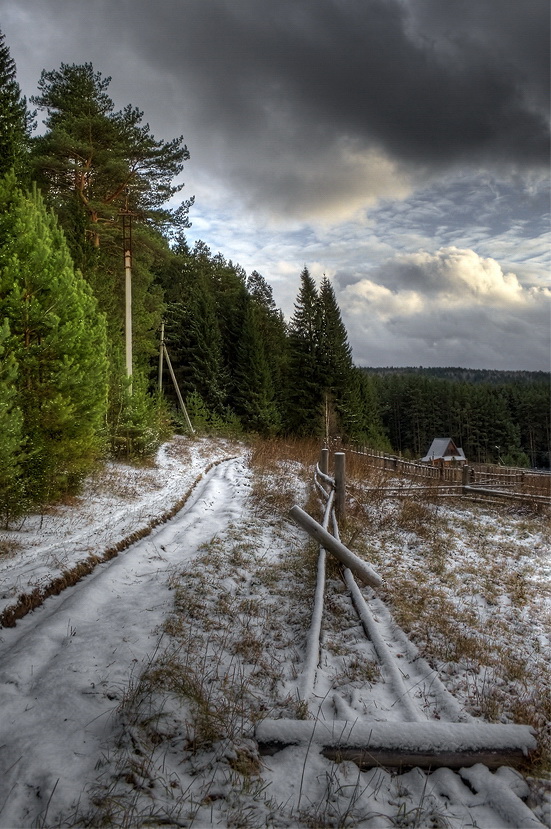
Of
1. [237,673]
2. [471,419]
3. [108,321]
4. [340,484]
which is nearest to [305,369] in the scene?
[108,321]

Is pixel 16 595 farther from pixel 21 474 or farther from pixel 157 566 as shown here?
pixel 21 474

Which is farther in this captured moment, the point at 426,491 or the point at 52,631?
the point at 426,491

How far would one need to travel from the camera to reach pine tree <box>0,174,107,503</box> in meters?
7.92

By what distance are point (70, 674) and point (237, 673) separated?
4.59 ft

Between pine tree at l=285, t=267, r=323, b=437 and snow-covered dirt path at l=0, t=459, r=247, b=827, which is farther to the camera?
pine tree at l=285, t=267, r=323, b=437

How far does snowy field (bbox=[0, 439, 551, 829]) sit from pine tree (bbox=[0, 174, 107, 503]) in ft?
4.24

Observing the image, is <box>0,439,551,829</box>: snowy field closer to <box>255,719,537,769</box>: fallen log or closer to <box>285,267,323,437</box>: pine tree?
<box>255,719,537,769</box>: fallen log

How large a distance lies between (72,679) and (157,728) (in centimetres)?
95

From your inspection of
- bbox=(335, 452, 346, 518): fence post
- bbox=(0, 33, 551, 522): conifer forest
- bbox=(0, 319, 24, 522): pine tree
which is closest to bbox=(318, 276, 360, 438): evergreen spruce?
bbox=(0, 33, 551, 522): conifer forest

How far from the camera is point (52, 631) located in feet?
13.5

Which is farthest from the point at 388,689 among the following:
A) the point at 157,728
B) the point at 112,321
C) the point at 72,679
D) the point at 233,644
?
the point at 112,321

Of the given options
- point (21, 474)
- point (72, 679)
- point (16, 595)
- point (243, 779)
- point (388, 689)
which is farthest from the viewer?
point (21, 474)

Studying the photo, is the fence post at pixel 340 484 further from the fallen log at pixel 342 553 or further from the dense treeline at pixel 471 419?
the dense treeline at pixel 471 419

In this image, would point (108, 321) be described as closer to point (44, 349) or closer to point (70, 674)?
point (44, 349)
